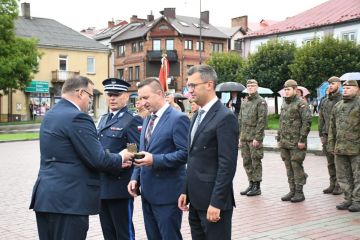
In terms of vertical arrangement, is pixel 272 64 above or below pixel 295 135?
above

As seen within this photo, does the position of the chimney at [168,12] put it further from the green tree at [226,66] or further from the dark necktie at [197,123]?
the dark necktie at [197,123]

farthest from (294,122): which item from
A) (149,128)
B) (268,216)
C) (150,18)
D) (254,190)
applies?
(150,18)

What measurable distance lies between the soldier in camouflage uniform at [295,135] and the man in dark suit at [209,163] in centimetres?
505

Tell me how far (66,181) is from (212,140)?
1280mm

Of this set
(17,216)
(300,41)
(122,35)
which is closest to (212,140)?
(17,216)

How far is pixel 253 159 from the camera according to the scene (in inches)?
398

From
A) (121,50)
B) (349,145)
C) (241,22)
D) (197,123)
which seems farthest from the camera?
(241,22)

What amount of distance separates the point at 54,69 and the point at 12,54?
13126 mm

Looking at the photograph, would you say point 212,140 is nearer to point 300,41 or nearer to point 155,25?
point 300,41

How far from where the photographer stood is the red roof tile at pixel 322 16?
43125mm

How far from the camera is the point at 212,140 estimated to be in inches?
175

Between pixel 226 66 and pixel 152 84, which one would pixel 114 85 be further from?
pixel 226 66

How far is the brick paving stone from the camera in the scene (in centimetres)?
704

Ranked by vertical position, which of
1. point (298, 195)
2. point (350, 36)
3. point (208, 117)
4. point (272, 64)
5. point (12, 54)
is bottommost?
point (298, 195)
